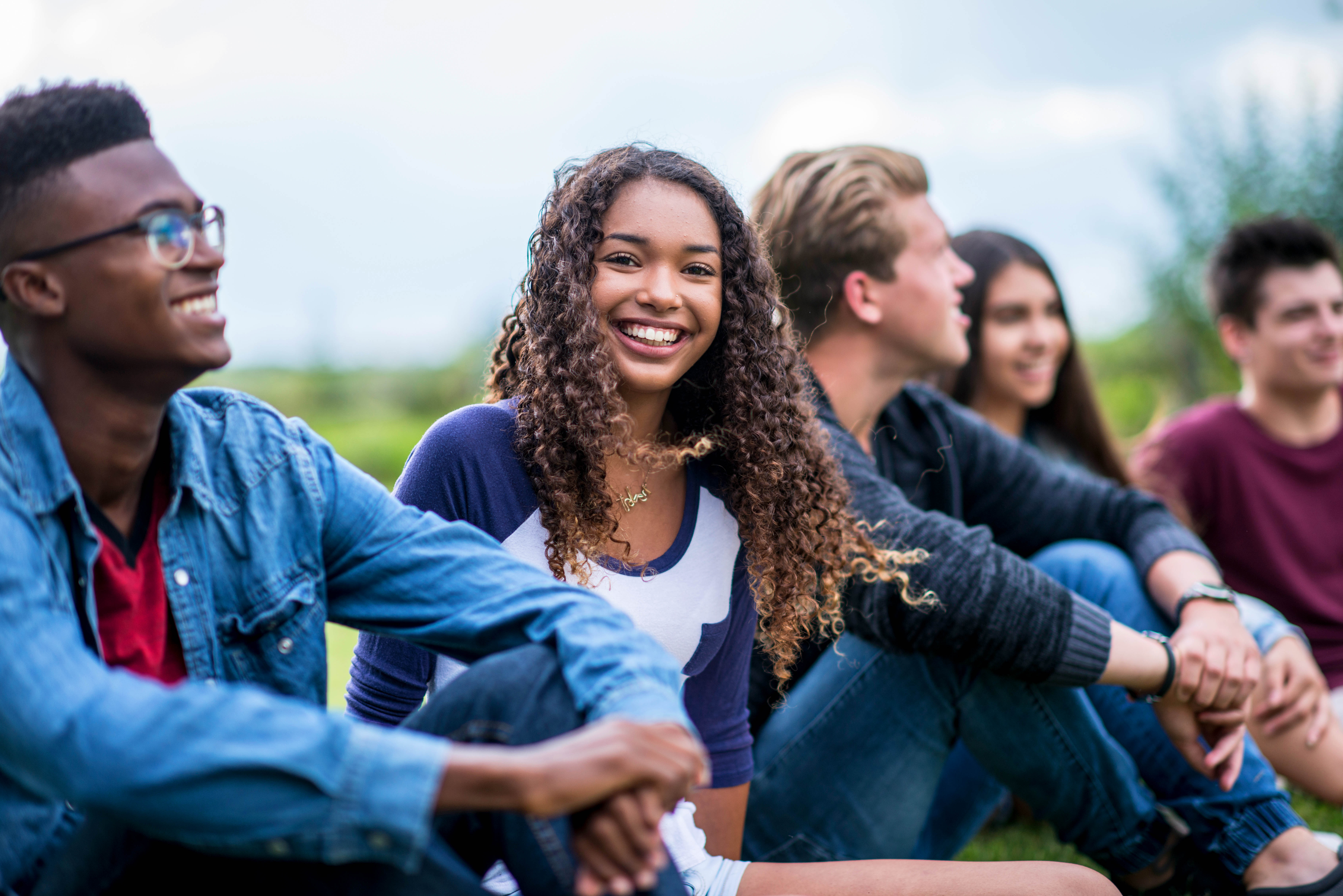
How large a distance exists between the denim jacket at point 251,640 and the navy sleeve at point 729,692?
2.03ft

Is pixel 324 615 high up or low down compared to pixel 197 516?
down

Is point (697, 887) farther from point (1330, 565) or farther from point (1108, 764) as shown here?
point (1330, 565)

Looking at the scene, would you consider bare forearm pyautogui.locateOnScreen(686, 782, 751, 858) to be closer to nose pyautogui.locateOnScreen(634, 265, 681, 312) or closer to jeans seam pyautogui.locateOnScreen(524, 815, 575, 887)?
jeans seam pyautogui.locateOnScreen(524, 815, 575, 887)

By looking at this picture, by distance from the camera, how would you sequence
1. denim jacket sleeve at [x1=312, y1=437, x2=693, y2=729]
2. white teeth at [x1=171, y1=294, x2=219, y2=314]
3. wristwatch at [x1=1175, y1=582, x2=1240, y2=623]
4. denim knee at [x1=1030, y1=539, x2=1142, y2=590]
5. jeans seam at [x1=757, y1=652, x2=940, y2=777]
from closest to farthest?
white teeth at [x1=171, y1=294, x2=219, y2=314], denim jacket sleeve at [x1=312, y1=437, x2=693, y2=729], jeans seam at [x1=757, y1=652, x2=940, y2=777], wristwatch at [x1=1175, y1=582, x2=1240, y2=623], denim knee at [x1=1030, y1=539, x2=1142, y2=590]

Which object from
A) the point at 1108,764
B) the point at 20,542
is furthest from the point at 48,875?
the point at 1108,764

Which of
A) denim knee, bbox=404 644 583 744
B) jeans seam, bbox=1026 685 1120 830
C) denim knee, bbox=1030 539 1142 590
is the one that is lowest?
jeans seam, bbox=1026 685 1120 830

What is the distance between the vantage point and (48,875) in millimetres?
1516

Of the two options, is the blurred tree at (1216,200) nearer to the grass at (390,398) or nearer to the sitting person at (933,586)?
the grass at (390,398)

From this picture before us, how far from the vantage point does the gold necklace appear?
8.06ft

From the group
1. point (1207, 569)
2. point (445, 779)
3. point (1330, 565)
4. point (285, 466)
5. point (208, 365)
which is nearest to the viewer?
point (445, 779)

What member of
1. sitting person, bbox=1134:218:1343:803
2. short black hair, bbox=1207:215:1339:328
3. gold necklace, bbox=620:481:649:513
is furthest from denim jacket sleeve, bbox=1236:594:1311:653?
short black hair, bbox=1207:215:1339:328

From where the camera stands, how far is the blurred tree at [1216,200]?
9055mm

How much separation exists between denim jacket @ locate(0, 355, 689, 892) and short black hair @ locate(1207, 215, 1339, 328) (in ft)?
12.5

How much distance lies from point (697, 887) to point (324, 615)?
0.86 meters
